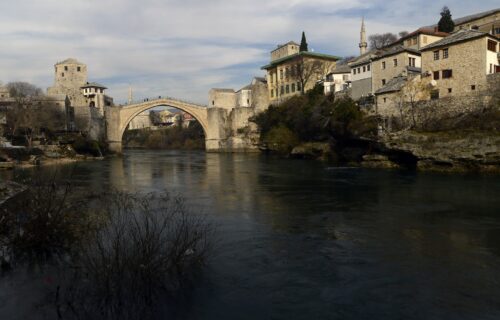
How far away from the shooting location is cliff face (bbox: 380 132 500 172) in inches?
868

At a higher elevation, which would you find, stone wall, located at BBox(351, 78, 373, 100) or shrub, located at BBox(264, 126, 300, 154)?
stone wall, located at BBox(351, 78, 373, 100)

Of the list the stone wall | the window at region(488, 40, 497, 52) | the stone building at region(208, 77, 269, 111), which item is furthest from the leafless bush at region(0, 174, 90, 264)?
the stone building at region(208, 77, 269, 111)

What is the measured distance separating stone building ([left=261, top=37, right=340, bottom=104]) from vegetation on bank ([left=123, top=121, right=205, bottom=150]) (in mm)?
20015

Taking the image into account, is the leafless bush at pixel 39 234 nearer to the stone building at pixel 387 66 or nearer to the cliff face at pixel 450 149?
the cliff face at pixel 450 149

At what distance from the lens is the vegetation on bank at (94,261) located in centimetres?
589

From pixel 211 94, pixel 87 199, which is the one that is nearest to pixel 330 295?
pixel 87 199

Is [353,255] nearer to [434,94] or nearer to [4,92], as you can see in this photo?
[434,94]

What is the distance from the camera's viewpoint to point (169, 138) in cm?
8025

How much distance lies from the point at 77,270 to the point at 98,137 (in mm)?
47937

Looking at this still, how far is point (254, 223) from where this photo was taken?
38.1 ft

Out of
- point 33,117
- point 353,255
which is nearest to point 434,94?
point 353,255

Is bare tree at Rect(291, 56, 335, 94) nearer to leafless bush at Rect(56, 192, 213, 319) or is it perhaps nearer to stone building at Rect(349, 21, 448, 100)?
stone building at Rect(349, 21, 448, 100)

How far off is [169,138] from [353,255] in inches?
2924

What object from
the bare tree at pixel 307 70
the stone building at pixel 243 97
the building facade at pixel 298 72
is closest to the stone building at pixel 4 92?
the stone building at pixel 243 97
